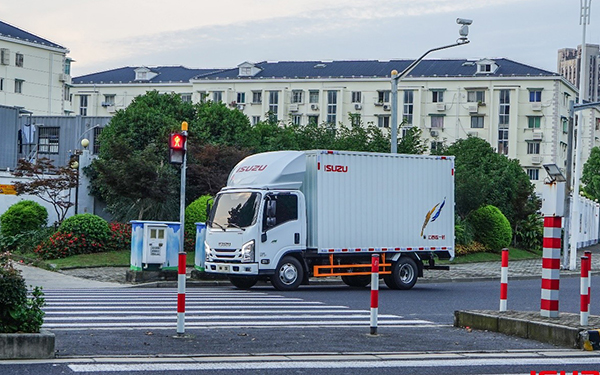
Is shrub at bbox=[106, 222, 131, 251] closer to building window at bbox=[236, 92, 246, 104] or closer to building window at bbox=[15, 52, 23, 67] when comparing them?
building window at bbox=[15, 52, 23, 67]

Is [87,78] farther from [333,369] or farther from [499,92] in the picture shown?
[333,369]

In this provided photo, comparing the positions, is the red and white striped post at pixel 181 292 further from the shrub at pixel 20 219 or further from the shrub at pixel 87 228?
the shrub at pixel 20 219

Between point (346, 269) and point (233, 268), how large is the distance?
3119 mm

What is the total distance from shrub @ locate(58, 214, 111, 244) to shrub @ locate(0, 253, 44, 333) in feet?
70.3

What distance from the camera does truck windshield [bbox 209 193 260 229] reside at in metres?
22.3

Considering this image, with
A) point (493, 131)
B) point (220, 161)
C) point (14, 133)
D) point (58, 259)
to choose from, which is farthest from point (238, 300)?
point (493, 131)

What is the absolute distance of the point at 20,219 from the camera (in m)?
33.5

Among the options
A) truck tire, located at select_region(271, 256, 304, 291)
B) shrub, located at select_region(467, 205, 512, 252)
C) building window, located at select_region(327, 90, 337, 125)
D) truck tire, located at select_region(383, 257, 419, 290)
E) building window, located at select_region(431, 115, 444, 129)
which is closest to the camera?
truck tire, located at select_region(271, 256, 304, 291)

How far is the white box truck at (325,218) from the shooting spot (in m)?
22.4

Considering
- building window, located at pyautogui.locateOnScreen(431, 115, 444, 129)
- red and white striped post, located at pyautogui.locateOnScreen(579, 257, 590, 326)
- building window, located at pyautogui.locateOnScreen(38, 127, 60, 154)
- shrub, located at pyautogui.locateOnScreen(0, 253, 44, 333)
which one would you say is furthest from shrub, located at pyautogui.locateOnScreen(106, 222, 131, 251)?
building window, located at pyautogui.locateOnScreen(431, 115, 444, 129)

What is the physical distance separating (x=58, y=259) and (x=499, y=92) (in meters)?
68.4

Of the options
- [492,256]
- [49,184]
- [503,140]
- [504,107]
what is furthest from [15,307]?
[503,140]

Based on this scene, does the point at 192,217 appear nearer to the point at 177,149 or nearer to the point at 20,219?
the point at 20,219

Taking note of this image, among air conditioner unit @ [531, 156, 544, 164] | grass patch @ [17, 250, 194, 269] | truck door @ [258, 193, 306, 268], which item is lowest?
grass patch @ [17, 250, 194, 269]
